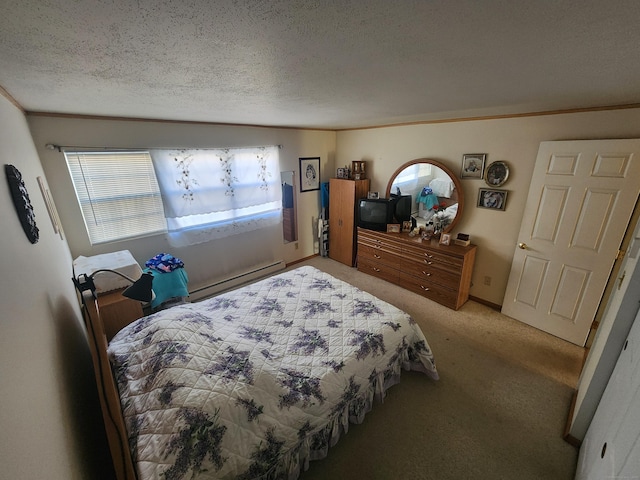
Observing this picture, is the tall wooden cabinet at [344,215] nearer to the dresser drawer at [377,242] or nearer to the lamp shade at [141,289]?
the dresser drawer at [377,242]

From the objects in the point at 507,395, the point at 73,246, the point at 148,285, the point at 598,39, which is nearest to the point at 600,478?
the point at 507,395

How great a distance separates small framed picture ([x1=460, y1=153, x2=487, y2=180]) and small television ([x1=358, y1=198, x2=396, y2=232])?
100 cm

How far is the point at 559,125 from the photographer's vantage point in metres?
2.44

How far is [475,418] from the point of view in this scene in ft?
6.22

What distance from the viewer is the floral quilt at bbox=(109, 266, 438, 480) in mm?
1179

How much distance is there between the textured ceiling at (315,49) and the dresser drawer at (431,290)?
219cm

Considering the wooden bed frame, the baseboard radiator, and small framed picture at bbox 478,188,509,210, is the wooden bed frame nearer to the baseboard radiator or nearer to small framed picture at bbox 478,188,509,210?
the baseboard radiator

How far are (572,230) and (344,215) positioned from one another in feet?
8.96

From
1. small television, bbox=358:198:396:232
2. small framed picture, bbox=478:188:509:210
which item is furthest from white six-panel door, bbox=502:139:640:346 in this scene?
small television, bbox=358:198:396:232

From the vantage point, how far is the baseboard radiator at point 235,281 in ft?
11.1

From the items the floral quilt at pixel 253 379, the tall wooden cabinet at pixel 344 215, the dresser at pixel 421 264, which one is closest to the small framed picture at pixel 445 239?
the dresser at pixel 421 264

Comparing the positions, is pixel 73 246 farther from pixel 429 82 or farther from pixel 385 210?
pixel 385 210

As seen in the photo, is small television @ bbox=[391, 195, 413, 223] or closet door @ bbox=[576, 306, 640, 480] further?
small television @ bbox=[391, 195, 413, 223]

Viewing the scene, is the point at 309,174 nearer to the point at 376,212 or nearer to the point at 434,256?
the point at 376,212
